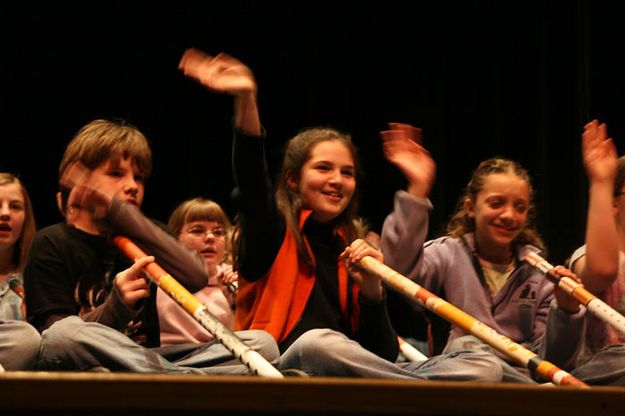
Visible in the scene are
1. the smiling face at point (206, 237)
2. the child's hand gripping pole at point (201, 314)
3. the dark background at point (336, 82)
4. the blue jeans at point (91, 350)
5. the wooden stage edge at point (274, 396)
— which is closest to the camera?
the wooden stage edge at point (274, 396)

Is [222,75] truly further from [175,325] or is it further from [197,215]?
[197,215]

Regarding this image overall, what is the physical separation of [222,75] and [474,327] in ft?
1.74

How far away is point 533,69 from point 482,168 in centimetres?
73

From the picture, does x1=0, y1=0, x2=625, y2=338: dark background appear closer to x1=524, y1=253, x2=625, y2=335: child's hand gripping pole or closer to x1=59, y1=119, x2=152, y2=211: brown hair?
x1=59, y1=119, x2=152, y2=211: brown hair

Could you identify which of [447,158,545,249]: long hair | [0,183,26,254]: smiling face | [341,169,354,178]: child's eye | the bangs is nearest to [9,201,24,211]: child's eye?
[0,183,26,254]: smiling face

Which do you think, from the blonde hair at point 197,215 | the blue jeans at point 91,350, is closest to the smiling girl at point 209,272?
the blonde hair at point 197,215

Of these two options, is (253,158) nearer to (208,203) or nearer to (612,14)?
(208,203)

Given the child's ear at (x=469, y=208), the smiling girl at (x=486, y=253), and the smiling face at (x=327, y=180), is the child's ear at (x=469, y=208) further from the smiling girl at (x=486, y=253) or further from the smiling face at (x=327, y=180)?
the smiling face at (x=327, y=180)

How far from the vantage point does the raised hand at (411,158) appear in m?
1.71

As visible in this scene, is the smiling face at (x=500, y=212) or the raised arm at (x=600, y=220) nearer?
the raised arm at (x=600, y=220)

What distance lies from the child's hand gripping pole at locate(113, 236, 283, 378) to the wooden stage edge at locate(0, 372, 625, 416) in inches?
9.4

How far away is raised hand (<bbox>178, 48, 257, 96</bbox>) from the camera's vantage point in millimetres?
1489

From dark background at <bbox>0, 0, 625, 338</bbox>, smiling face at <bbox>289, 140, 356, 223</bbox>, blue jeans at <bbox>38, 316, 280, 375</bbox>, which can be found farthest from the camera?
dark background at <bbox>0, 0, 625, 338</bbox>

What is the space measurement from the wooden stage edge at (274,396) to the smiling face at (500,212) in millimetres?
820
